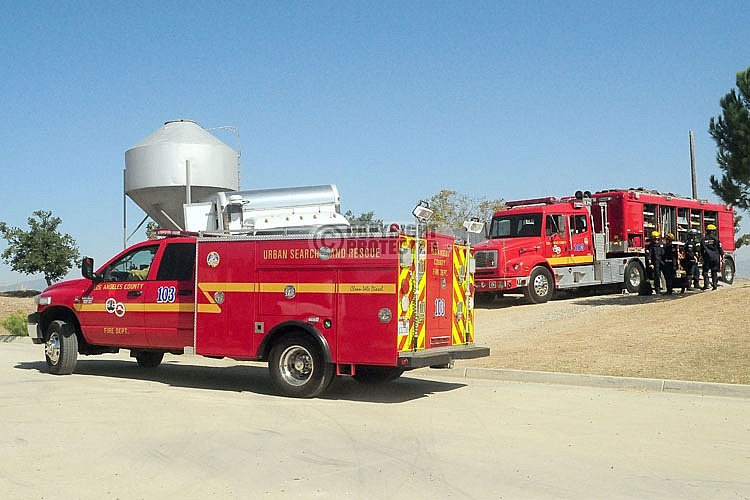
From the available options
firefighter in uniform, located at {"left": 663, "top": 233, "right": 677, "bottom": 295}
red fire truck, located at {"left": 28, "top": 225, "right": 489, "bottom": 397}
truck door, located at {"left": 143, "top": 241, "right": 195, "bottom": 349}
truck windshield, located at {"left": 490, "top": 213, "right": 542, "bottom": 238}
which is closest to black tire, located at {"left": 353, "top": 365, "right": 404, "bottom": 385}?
red fire truck, located at {"left": 28, "top": 225, "right": 489, "bottom": 397}

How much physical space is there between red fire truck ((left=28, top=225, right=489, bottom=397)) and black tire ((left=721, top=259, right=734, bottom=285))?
18.5 m

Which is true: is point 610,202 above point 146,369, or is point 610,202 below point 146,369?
above

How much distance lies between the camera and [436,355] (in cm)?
1039

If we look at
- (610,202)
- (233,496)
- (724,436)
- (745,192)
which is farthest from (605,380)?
(745,192)

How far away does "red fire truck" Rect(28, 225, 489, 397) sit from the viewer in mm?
10188

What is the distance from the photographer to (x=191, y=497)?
231 inches

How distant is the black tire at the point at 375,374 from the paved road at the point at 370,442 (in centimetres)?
15

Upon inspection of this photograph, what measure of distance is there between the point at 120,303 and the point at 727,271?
22.4 m

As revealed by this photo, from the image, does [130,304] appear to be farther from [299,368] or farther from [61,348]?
[299,368]

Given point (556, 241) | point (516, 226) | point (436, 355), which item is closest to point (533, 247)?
point (556, 241)

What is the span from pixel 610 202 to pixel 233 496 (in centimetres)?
2036

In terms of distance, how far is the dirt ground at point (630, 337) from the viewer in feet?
39.9

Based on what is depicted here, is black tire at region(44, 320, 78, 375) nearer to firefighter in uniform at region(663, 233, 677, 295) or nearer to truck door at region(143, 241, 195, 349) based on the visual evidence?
truck door at region(143, 241, 195, 349)

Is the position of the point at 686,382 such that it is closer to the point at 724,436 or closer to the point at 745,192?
the point at 724,436
